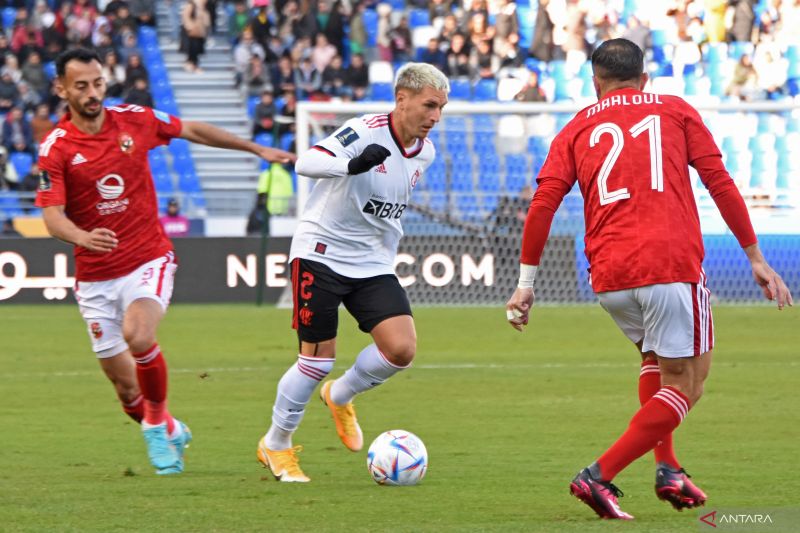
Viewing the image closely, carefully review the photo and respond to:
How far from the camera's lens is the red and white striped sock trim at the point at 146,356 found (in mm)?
7500

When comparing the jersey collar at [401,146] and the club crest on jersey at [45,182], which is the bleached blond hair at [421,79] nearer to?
the jersey collar at [401,146]

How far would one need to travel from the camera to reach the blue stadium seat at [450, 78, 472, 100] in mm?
25220

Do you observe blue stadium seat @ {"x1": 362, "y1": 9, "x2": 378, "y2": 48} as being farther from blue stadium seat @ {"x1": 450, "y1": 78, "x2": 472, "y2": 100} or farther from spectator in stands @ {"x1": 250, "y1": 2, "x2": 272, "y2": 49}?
blue stadium seat @ {"x1": 450, "y1": 78, "x2": 472, "y2": 100}

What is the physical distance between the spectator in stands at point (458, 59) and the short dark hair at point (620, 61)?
1962 centimetres

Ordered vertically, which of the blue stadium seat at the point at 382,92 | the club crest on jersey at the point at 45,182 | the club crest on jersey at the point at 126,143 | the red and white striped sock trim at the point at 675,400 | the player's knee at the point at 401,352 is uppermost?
the club crest on jersey at the point at 126,143

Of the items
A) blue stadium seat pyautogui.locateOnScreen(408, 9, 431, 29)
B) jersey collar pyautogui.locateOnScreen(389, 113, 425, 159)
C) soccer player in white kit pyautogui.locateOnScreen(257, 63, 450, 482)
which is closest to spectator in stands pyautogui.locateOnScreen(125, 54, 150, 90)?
blue stadium seat pyautogui.locateOnScreen(408, 9, 431, 29)

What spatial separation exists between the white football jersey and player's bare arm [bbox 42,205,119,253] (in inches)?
40.1

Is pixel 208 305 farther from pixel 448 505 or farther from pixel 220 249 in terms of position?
pixel 448 505

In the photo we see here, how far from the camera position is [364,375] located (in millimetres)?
7582

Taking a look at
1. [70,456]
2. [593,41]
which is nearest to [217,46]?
[593,41]

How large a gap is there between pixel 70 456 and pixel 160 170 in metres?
16.5

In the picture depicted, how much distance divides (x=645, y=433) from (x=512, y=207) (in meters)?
13.4

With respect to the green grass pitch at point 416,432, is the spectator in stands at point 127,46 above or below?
above

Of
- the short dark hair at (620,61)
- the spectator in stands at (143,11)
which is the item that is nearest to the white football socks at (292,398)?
the short dark hair at (620,61)
